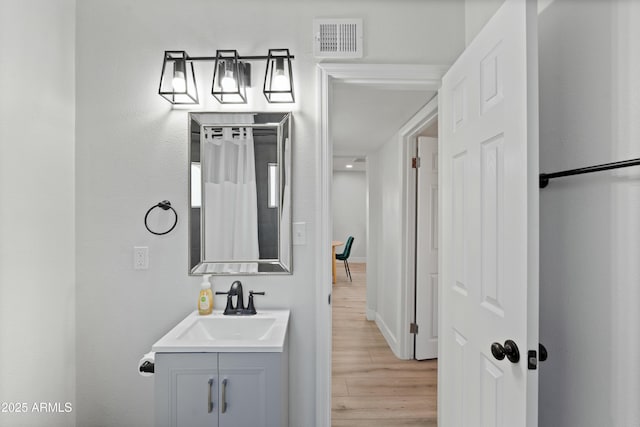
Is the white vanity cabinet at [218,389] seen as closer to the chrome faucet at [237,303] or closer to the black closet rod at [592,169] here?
the chrome faucet at [237,303]

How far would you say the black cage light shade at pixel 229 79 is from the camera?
1.71 m

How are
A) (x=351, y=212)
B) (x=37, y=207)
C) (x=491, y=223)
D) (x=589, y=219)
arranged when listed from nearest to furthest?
(x=589, y=219) → (x=491, y=223) → (x=37, y=207) → (x=351, y=212)

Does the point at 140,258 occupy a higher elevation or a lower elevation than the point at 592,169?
lower

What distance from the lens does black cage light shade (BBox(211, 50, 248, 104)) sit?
1.71 m

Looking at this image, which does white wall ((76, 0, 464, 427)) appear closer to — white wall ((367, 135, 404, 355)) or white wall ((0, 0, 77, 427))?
white wall ((0, 0, 77, 427))

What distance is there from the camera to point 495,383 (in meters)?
1.25

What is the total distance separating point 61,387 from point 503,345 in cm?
207

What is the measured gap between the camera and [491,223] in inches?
50.6

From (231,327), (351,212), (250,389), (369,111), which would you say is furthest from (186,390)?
(351,212)

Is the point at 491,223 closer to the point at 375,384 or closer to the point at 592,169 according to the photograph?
the point at 592,169

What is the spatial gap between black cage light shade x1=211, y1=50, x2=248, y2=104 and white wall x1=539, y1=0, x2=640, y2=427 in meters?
1.35

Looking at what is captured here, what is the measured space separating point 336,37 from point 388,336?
3.06 metres

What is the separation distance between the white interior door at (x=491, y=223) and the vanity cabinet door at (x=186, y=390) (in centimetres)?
108

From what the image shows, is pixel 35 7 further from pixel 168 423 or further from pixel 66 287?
pixel 168 423
